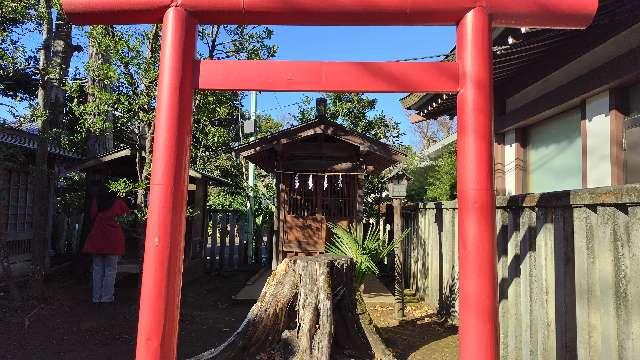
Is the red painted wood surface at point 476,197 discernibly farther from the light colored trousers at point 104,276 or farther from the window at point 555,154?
the light colored trousers at point 104,276

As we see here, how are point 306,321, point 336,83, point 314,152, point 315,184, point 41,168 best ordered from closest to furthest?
1. point 336,83
2. point 306,321
3. point 41,168
4. point 314,152
5. point 315,184

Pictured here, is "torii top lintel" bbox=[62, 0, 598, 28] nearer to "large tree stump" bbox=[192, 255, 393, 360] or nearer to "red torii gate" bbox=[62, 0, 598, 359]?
"red torii gate" bbox=[62, 0, 598, 359]

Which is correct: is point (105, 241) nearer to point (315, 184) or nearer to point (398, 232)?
point (315, 184)

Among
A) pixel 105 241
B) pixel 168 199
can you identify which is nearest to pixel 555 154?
pixel 168 199

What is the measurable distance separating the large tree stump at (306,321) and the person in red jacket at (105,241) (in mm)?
3908

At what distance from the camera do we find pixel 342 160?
33.6ft

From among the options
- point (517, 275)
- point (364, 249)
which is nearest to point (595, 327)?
point (517, 275)

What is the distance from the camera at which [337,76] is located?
3.42 meters

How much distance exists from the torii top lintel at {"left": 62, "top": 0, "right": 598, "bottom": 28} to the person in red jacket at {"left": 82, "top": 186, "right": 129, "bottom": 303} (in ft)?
16.0

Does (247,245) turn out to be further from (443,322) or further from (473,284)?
(473,284)

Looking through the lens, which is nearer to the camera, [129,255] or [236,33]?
[236,33]

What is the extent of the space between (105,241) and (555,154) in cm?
661

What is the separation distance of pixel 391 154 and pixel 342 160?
1.26 meters

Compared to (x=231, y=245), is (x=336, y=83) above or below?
above
